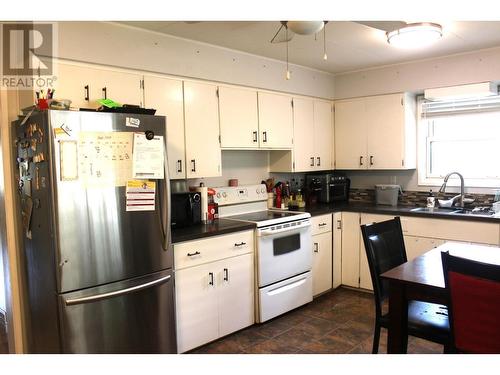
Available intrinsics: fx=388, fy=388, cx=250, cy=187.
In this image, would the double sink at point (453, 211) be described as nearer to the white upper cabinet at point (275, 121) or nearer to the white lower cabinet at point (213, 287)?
the white upper cabinet at point (275, 121)

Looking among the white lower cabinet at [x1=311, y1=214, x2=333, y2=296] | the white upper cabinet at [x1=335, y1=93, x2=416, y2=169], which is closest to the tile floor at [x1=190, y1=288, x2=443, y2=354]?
the white lower cabinet at [x1=311, y1=214, x2=333, y2=296]

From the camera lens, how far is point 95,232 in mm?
2102

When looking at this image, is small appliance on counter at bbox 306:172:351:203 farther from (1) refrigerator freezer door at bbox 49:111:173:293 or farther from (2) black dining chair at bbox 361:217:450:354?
(1) refrigerator freezer door at bbox 49:111:173:293

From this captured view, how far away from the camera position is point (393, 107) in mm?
4102

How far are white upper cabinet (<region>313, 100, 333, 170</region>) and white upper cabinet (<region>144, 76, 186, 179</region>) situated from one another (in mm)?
1796

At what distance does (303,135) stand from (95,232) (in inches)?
102

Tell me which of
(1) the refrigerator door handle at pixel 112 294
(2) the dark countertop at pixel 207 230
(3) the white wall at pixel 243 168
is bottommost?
(1) the refrigerator door handle at pixel 112 294

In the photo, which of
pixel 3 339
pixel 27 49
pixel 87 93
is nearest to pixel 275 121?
pixel 87 93

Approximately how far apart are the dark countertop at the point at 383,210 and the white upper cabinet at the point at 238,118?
0.96 meters

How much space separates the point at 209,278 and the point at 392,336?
1.32 meters

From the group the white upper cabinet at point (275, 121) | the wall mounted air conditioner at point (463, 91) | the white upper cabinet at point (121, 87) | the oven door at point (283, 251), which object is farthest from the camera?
the white upper cabinet at point (275, 121)

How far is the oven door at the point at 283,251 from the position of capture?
317 cm

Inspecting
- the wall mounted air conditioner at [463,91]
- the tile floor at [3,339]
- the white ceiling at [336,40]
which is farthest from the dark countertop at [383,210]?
the tile floor at [3,339]
